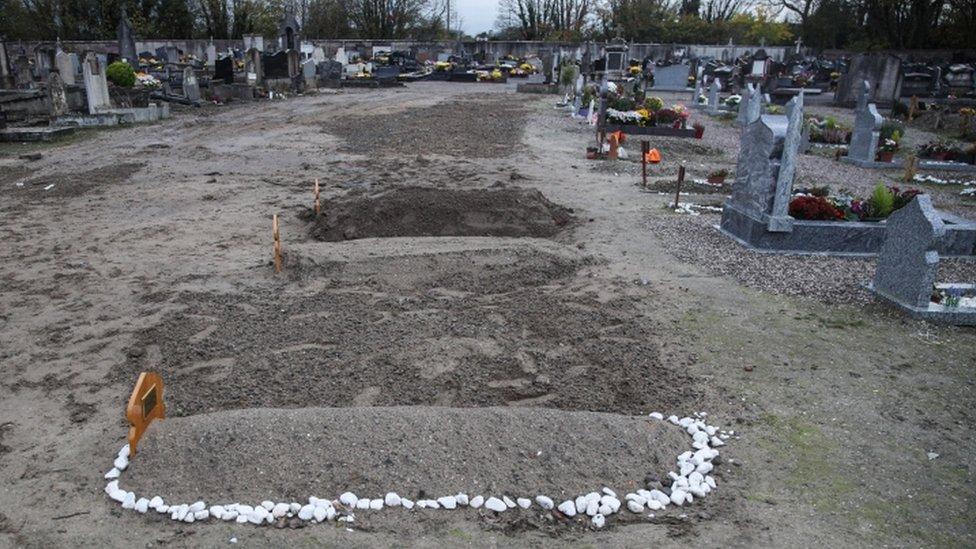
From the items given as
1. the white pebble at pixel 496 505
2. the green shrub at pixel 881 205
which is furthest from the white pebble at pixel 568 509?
the green shrub at pixel 881 205

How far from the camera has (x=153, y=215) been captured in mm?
10539

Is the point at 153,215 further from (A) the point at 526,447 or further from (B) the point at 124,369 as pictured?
(A) the point at 526,447

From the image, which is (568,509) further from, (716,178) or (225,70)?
(225,70)

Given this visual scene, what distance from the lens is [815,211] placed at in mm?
9211

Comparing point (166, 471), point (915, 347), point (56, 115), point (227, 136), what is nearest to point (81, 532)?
point (166, 471)

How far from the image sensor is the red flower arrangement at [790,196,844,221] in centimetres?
920

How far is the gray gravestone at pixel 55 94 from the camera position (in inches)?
765

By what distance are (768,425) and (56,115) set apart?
21.4m

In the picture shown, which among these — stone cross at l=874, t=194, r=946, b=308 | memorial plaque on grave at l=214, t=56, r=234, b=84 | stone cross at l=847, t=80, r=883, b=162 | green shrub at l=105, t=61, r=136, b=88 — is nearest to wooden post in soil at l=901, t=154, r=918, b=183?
stone cross at l=847, t=80, r=883, b=162

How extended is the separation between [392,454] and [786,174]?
7.22 meters

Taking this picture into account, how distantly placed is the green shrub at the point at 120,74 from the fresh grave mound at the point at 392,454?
23.2 m

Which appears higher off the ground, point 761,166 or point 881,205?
point 761,166

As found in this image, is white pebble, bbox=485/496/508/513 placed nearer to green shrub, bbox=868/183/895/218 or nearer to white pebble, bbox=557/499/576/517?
white pebble, bbox=557/499/576/517

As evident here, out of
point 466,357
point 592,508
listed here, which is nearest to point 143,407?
point 466,357
